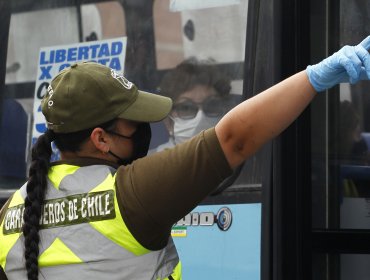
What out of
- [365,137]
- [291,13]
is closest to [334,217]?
[365,137]

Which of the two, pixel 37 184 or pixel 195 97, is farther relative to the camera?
pixel 195 97

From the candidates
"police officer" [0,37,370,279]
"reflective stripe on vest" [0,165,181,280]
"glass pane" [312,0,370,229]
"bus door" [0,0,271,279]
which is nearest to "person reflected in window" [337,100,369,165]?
"glass pane" [312,0,370,229]

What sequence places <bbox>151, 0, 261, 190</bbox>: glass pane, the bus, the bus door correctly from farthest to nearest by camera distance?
<bbox>151, 0, 261, 190</bbox>: glass pane, the bus door, the bus

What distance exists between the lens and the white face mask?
14.2ft

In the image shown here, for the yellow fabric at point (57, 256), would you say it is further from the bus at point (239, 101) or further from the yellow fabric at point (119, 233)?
the bus at point (239, 101)

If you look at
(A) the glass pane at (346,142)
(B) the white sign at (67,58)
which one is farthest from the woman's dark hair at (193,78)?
(A) the glass pane at (346,142)

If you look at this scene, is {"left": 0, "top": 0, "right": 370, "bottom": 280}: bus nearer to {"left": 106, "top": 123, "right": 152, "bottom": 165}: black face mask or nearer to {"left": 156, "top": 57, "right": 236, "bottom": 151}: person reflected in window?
{"left": 156, "top": 57, "right": 236, "bottom": 151}: person reflected in window

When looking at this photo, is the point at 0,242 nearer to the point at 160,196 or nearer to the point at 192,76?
the point at 160,196

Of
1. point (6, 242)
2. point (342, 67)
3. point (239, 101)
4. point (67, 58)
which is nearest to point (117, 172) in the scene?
point (6, 242)

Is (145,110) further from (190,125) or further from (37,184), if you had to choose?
(190,125)

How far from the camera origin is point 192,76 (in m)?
4.46

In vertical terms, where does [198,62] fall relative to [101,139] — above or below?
above

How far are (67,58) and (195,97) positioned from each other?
903mm

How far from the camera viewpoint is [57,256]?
7.91ft
